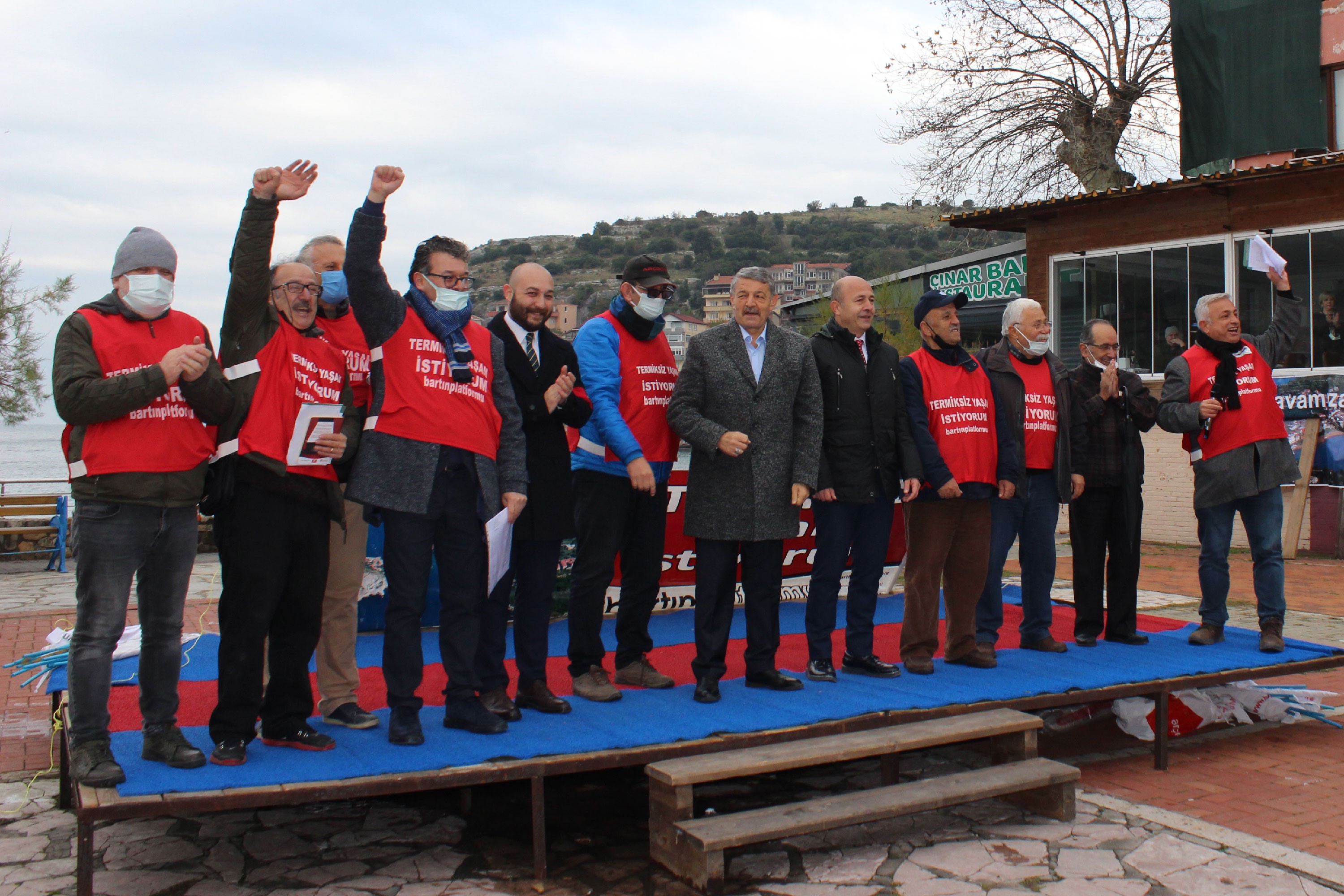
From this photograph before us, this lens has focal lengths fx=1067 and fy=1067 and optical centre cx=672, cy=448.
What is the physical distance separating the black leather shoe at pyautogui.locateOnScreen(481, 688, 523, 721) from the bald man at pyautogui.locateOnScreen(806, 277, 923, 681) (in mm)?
1454

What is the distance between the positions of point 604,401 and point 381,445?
1.03m

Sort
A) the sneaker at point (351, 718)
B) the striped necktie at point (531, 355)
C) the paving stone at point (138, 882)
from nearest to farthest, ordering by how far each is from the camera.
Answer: the paving stone at point (138, 882) → the sneaker at point (351, 718) → the striped necktie at point (531, 355)

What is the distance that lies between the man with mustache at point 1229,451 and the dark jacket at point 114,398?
4.97 meters

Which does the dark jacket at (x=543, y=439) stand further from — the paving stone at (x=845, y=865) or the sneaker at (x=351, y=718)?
the paving stone at (x=845, y=865)

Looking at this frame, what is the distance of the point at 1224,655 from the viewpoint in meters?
5.79

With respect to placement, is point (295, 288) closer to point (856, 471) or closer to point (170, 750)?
point (170, 750)

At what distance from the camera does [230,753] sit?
11.8 ft

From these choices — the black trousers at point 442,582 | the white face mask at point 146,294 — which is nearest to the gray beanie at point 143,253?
the white face mask at point 146,294

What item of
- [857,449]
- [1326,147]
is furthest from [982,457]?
[1326,147]

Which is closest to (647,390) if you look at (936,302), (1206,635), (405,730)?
(936,302)

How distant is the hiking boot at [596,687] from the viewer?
4.55 metres

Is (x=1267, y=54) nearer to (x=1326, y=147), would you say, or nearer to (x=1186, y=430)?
(x=1326, y=147)

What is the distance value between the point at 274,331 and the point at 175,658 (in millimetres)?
1200

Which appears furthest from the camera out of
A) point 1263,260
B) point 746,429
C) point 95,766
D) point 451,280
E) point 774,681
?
point 1263,260
